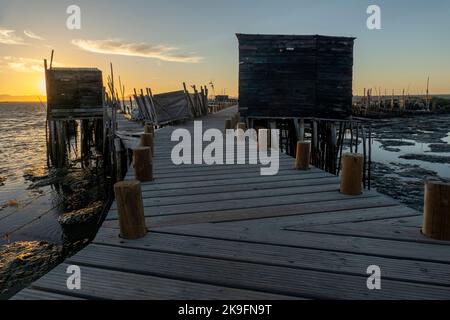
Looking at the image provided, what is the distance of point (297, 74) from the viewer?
54.5 ft

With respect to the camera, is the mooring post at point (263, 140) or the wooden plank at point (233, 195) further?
the mooring post at point (263, 140)

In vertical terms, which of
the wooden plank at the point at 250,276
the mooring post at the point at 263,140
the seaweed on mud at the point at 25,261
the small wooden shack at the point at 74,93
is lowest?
the seaweed on mud at the point at 25,261

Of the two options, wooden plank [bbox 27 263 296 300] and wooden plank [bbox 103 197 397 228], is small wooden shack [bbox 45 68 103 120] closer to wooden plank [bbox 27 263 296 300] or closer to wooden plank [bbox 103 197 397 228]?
wooden plank [bbox 103 197 397 228]

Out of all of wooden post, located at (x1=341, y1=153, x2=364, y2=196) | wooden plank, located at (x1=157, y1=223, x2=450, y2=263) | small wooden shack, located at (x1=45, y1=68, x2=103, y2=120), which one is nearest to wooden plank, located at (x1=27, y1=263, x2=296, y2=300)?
wooden plank, located at (x1=157, y1=223, x2=450, y2=263)

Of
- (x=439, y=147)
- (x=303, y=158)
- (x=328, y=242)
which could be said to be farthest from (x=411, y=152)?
(x=328, y=242)

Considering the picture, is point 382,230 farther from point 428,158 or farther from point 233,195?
point 428,158

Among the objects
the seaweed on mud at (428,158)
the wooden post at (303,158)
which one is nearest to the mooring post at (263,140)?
the wooden post at (303,158)

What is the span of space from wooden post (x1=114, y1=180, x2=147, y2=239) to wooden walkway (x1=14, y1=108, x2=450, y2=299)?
0.47ft

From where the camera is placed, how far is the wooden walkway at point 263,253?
2580mm

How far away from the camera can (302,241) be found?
344cm

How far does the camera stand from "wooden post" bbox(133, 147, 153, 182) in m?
5.79

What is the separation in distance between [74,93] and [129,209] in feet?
50.6

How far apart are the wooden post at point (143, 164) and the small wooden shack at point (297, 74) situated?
39.3 ft

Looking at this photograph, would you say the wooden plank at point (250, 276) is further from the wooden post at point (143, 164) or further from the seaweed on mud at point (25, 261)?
the seaweed on mud at point (25, 261)
